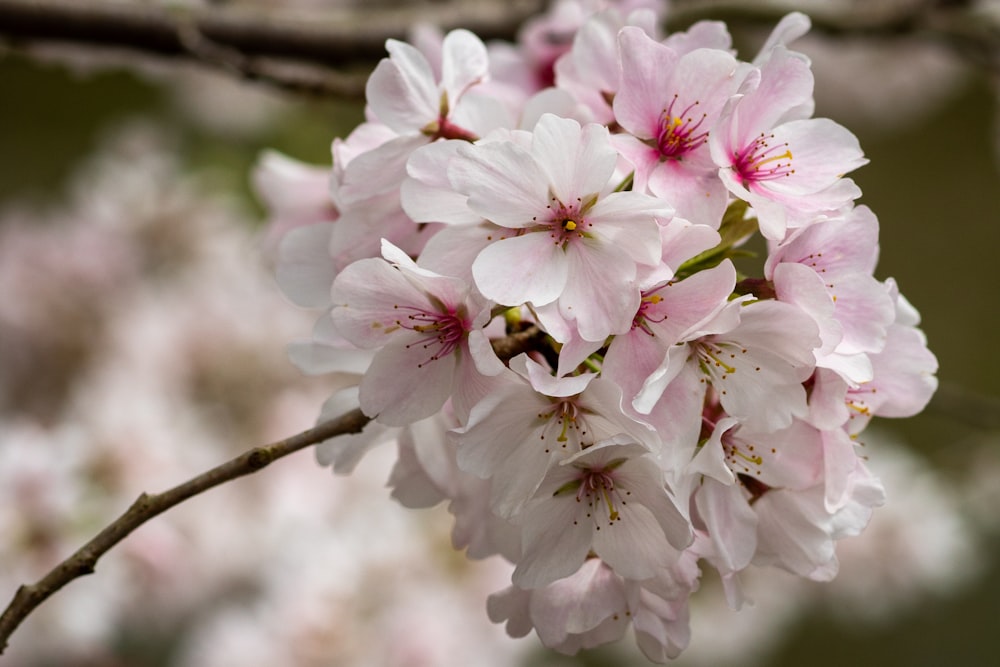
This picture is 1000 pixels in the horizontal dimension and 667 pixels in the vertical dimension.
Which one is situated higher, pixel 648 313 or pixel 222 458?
pixel 648 313

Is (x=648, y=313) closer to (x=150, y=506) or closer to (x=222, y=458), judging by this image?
(x=150, y=506)

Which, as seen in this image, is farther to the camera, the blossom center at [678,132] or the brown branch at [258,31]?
the brown branch at [258,31]

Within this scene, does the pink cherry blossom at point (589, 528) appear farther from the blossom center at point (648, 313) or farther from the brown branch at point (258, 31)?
the brown branch at point (258, 31)

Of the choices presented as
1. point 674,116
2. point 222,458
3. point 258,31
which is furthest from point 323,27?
point 222,458

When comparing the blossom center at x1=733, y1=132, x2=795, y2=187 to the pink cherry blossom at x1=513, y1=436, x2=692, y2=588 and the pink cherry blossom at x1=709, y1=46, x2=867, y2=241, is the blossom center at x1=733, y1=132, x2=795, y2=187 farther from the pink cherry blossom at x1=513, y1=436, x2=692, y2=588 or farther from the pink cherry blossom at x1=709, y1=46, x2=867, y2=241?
the pink cherry blossom at x1=513, y1=436, x2=692, y2=588

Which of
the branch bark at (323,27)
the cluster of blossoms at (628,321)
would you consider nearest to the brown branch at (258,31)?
the branch bark at (323,27)

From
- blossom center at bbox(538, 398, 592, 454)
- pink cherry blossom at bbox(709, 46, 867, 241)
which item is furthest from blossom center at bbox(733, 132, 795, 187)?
blossom center at bbox(538, 398, 592, 454)

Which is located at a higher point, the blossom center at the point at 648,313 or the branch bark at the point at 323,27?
the blossom center at the point at 648,313
